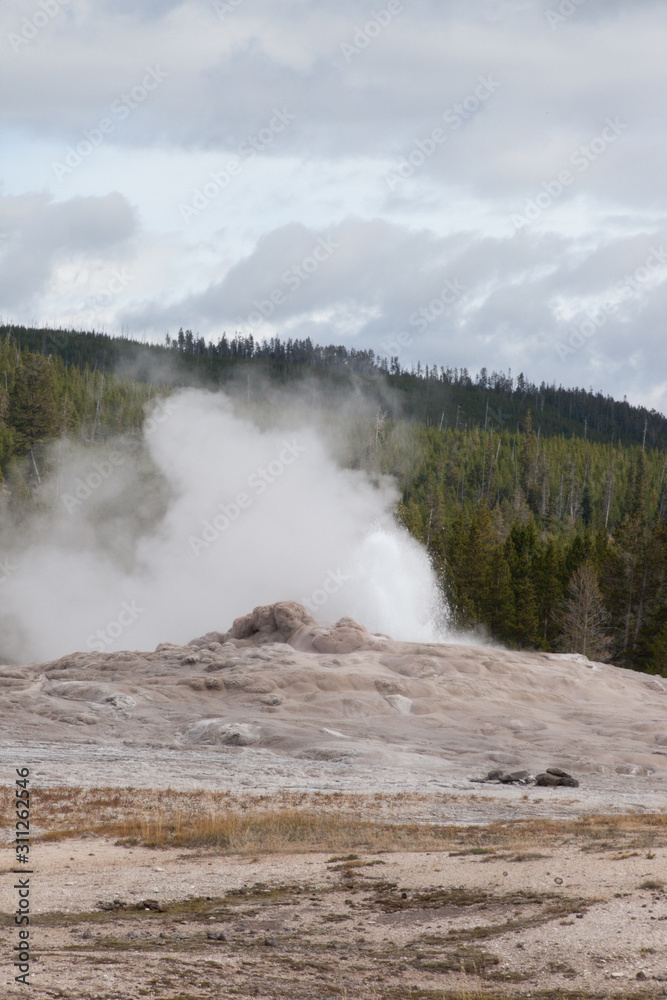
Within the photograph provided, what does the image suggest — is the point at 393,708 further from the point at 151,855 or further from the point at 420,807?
the point at 151,855

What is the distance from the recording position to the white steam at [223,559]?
49.0 meters

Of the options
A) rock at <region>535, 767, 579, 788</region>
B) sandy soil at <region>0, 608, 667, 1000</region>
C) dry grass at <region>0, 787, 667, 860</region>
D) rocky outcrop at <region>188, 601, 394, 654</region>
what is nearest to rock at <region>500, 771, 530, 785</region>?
rock at <region>535, 767, 579, 788</region>

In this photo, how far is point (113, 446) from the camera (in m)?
101

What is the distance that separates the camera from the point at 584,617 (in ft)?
195

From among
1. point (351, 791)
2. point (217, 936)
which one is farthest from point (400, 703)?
point (217, 936)

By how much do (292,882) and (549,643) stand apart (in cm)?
5346

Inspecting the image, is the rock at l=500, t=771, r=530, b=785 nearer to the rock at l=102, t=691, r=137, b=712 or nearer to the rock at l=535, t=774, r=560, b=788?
the rock at l=535, t=774, r=560, b=788

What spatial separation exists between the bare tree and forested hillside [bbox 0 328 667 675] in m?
0.14

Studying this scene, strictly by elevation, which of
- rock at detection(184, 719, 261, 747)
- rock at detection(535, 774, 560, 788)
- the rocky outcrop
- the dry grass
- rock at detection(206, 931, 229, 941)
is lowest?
rock at detection(184, 719, 261, 747)

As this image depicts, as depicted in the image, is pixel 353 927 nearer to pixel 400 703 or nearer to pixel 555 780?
pixel 555 780

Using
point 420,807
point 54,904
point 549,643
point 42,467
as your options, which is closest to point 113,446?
point 42,467

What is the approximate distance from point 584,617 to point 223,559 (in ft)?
76.7

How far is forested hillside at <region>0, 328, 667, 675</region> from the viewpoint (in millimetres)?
62875

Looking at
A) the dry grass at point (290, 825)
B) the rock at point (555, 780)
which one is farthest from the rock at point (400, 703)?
the dry grass at point (290, 825)
